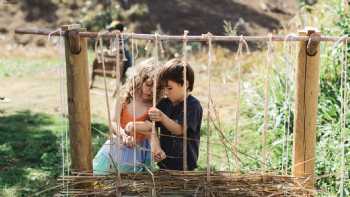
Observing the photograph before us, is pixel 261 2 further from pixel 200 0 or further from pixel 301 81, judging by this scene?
pixel 301 81

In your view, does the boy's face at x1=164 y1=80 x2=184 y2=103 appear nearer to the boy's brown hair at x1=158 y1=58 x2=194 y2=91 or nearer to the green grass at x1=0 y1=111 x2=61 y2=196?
the boy's brown hair at x1=158 y1=58 x2=194 y2=91

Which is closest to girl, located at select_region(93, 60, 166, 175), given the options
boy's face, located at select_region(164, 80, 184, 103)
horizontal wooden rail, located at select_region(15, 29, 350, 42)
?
boy's face, located at select_region(164, 80, 184, 103)

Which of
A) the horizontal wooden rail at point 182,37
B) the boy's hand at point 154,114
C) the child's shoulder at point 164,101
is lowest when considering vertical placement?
the boy's hand at point 154,114

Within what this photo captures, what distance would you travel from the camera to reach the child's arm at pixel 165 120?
10.7 ft

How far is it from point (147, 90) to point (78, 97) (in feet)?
1.66

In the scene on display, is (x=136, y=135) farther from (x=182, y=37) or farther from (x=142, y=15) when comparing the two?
(x=142, y=15)

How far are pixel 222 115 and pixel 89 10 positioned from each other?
9.69 metres

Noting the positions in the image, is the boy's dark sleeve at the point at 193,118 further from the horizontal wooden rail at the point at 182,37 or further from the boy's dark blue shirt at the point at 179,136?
the horizontal wooden rail at the point at 182,37

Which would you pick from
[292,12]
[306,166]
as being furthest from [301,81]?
[292,12]

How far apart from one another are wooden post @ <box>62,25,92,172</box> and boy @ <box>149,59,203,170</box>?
0.41 meters

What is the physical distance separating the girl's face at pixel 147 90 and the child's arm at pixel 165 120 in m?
0.31

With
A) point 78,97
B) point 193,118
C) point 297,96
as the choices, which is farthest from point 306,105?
point 78,97

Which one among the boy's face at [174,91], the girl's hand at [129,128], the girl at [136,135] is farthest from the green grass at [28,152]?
the boy's face at [174,91]

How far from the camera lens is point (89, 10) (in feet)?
55.4
